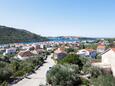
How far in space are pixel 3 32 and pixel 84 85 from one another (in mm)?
149573

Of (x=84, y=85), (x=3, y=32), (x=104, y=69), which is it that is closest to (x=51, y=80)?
(x=84, y=85)

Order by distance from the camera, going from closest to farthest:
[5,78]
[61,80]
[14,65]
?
[61,80], [5,78], [14,65]

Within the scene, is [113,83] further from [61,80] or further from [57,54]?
[57,54]

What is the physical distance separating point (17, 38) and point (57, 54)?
125 metres

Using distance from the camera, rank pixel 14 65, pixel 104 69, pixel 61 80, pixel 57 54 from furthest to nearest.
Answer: pixel 57 54, pixel 14 65, pixel 104 69, pixel 61 80

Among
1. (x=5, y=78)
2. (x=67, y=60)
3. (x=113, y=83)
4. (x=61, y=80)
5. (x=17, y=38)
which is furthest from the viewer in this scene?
(x=17, y=38)

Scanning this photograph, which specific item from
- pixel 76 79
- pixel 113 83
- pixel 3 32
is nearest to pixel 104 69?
pixel 76 79

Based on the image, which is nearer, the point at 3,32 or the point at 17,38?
the point at 3,32

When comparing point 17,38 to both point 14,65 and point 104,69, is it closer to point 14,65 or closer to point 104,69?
point 14,65

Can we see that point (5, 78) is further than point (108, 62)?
No

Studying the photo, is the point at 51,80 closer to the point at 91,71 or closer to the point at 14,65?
the point at 91,71

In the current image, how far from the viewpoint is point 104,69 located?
3372 cm

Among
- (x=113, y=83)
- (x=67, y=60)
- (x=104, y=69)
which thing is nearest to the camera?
(x=113, y=83)

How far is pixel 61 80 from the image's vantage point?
2620cm
